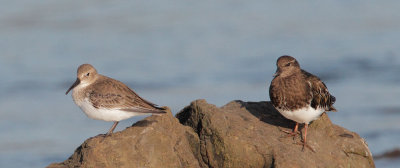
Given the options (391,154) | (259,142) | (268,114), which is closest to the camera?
(259,142)

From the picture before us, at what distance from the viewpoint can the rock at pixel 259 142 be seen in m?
8.22

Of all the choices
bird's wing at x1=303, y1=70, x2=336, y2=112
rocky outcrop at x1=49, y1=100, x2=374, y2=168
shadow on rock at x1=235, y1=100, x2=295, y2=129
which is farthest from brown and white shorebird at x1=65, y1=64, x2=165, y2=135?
bird's wing at x1=303, y1=70, x2=336, y2=112

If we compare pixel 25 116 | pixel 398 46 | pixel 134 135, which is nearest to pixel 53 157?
pixel 25 116

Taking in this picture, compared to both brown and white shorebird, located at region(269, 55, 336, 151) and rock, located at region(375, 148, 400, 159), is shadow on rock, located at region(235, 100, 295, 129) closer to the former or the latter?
brown and white shorebird, located at region(269, 55, 336, 151)

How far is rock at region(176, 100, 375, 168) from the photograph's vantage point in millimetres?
8219

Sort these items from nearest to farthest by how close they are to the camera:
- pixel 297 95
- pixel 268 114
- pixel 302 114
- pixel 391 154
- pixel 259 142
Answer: pixel 259 142 → pixel 302 114 → pixel 297 95 → pixel 268 114 → pixel 391 154

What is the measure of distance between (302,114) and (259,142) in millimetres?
967

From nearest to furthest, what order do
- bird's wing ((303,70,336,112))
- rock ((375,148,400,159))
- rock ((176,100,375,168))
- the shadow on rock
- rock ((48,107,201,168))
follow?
rock ((48,107,201,168)), rock ((176,100,375,168)), bird's wing ((303,70,336,112)), the shadow on rock, rock ((375,148,400,159))

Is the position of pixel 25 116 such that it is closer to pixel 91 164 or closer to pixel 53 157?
pixel 53 157

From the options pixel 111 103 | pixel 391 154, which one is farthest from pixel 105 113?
pixel 391 154

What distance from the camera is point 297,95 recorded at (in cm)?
918

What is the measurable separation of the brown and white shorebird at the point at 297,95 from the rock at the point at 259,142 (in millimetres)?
232

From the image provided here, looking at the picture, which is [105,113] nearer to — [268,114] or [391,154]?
[268,114]

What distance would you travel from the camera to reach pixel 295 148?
336 inches
